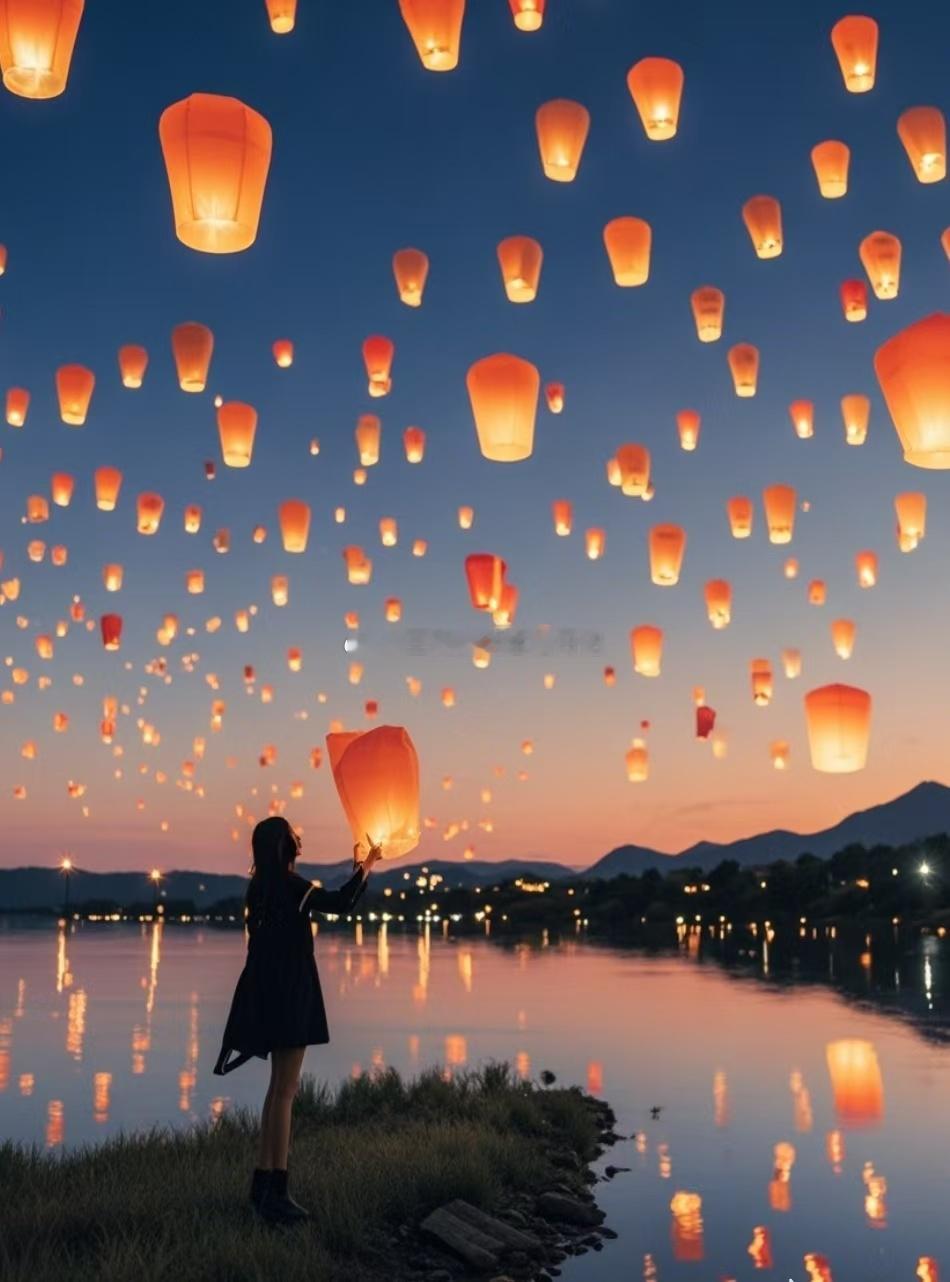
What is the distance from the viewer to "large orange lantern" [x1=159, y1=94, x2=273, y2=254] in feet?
23.2

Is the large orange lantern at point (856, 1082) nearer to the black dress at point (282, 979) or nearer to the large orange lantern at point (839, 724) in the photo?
the large orange lantern at point (839, 724)

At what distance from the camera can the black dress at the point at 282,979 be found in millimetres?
6023

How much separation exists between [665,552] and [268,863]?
9.50 m

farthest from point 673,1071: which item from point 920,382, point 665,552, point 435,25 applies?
point 435,25

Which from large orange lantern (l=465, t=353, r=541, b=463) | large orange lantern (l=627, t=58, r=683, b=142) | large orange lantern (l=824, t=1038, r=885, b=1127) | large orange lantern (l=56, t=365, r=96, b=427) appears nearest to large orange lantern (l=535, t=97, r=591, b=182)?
large orange lantern (l=627, t=58, r=683, b=142)

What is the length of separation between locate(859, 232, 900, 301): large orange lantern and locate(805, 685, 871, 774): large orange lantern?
425cm

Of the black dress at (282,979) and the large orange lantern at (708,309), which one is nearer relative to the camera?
the black dress at (282,979)

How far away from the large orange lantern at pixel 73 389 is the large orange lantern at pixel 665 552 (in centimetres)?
590

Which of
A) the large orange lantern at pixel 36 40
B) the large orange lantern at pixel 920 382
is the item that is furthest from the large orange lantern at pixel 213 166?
the large orange lantern at pixel 920 382

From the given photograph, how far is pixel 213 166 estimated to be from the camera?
7078 mm

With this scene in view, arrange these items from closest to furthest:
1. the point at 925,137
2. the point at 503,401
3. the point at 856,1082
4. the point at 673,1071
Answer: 1. the point at 503,401
2. the point at 925,137
3. the point at 856,1082
4. the point at 673,1071

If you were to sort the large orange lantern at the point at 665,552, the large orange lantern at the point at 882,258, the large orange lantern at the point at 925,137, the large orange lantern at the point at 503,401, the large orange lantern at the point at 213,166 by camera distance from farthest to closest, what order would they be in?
the large orange lantern at the point at 665,552 < the large orange lantern at the point at 882,258 < the large orange lantern at the point at 925,137 < the large orange lantern at the point at 503,401 < the large orange lantern at the point at 213,166

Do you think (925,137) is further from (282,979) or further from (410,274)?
(282,979)

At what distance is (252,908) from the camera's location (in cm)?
617
